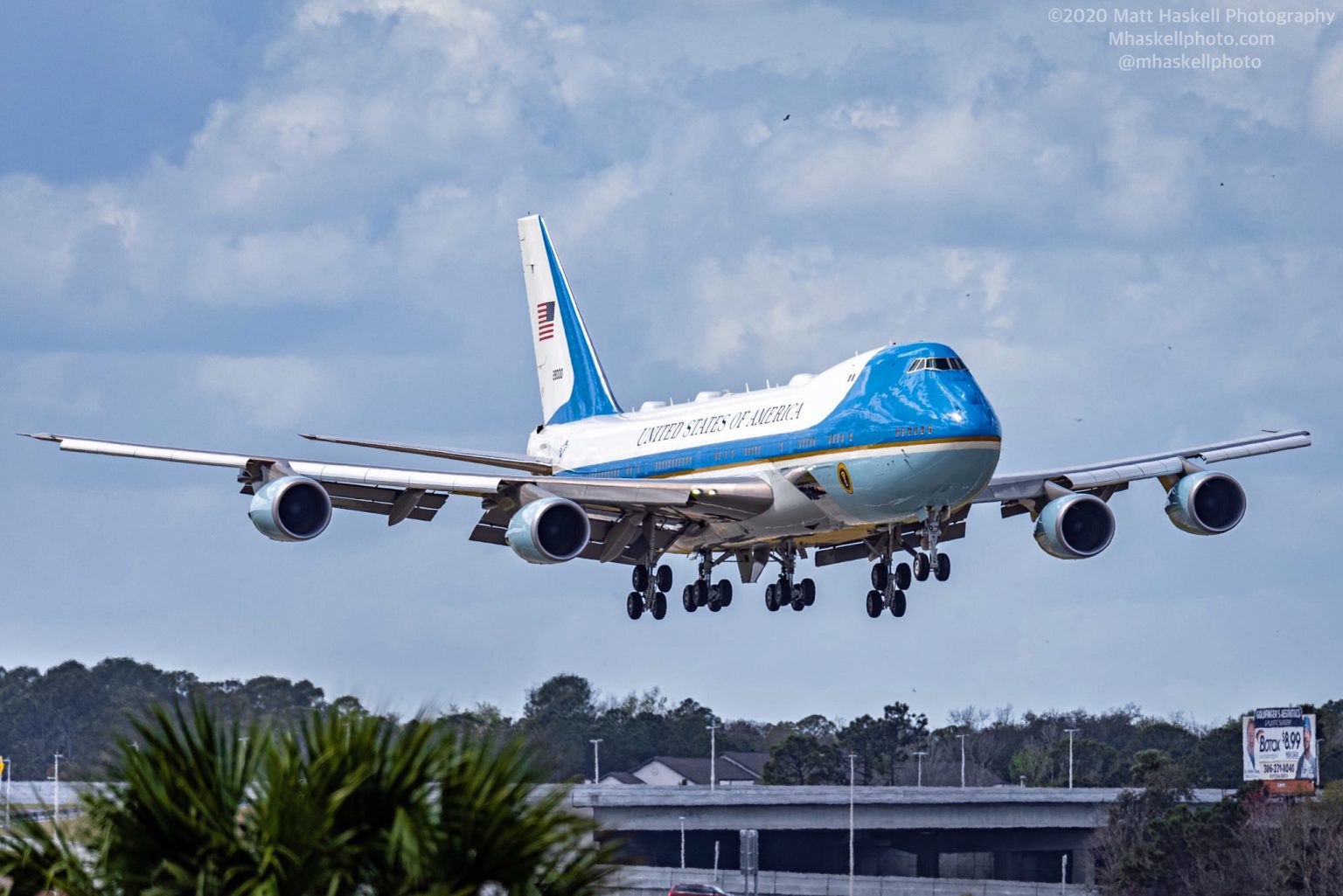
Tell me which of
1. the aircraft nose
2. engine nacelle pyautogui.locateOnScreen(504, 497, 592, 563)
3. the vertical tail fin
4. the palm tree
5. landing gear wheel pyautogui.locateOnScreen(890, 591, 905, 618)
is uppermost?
the vertical tail fin

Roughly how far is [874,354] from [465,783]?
134ft

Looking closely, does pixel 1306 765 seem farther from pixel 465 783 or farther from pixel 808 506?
pixel 465 783

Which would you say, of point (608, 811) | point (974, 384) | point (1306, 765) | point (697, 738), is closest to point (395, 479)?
point (974, 384)

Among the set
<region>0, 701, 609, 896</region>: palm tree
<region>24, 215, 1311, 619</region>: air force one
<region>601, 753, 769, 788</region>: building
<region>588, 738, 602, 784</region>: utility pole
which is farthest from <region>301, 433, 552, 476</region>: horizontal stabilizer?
<region>601, 753, 769, 788</region>: building

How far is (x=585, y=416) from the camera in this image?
78188mm

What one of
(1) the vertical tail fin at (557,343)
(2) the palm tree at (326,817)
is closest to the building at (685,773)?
(1) the vertical tail fin at (557,343)

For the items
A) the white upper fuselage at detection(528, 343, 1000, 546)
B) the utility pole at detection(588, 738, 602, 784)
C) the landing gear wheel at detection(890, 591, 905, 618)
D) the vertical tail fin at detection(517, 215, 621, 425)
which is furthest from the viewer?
the utility pole at detection(588, 738, 602, 784)

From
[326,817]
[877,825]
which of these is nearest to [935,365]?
[326,817]

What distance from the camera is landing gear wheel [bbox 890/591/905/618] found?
64312 mm

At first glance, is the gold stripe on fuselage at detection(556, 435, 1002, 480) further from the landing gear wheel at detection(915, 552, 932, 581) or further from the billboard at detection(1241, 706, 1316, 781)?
the billboard at detection(1241, 706, 1316, 781)

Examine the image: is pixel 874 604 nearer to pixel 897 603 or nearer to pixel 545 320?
pixel 897 603

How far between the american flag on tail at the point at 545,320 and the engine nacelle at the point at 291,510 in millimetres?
25788

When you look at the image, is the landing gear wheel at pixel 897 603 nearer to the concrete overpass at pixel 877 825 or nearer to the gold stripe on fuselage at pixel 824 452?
the gold stripe on fuselage at pixel 824 452

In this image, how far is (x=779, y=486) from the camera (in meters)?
60.8
